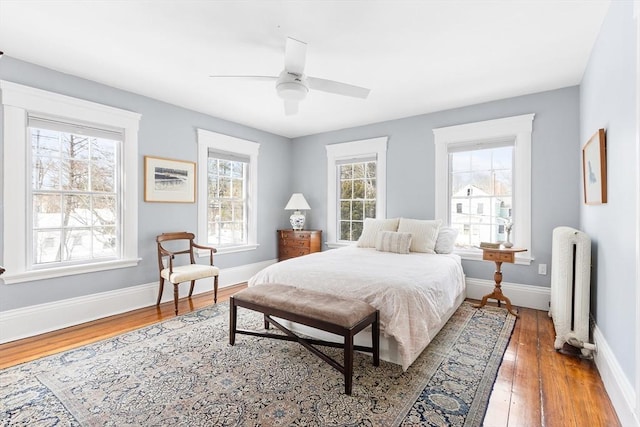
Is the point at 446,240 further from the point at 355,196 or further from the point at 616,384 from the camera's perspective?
the point at 616,384

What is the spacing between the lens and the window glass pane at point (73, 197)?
10.0ft

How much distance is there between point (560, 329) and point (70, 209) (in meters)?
4.81

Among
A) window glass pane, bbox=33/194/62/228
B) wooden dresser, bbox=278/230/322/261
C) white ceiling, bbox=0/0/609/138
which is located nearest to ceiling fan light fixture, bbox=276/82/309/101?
white ceiling, bbox=0/0/609/138

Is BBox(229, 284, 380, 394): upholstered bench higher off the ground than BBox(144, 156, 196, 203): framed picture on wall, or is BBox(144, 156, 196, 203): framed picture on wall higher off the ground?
BBox(144, 156, 196, 203): framed picture on wall

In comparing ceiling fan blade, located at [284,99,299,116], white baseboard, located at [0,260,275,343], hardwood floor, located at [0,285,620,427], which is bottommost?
hardwood floor, located at [0,285,620,427]

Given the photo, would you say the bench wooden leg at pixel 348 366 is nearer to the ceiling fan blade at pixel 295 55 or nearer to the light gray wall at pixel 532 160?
the ceiling fan blade at pixel 295 55

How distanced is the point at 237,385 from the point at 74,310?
228 cm

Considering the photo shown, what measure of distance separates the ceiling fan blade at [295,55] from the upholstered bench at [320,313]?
1827mm

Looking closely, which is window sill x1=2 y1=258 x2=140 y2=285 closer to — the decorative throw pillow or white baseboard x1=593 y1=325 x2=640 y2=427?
the decorative throw pillow

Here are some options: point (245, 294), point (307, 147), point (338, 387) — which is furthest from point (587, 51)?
point (307, 147)

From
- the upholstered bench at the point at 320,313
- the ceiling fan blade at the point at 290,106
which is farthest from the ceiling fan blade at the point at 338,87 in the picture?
the upholstered bench at the point at 320,313

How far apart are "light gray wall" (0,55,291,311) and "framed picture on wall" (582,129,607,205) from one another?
430cm

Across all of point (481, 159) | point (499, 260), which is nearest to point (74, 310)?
point (499, 260)

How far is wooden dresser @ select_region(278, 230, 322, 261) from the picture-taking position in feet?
17.2
